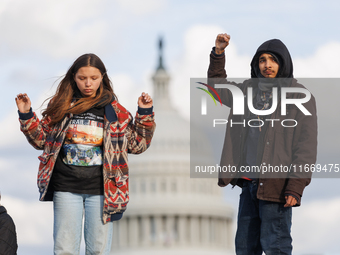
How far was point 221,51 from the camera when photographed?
21.3 feet

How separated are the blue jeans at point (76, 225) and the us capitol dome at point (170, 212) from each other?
71633 mm

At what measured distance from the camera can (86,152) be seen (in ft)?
19.2

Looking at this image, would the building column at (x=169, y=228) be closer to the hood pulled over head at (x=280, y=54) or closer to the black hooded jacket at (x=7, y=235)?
the black hooded jacket at (x=7, y=235)

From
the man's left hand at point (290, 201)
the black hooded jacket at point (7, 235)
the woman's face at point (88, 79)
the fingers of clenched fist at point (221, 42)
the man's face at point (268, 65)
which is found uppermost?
the fingers of clenched fist at point (221, 42)

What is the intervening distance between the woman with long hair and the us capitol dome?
71.5 metres

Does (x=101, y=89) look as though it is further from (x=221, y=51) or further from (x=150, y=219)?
(x=150, y=219)

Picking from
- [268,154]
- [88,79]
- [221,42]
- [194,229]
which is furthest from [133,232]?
[88,79]

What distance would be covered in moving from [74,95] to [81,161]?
0.61 meters

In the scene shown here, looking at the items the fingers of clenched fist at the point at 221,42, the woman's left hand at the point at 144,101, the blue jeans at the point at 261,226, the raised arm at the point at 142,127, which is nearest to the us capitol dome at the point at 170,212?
the fingers of clenched fist at the point at 221,42

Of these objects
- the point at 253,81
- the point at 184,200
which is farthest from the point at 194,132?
the point at 253,81

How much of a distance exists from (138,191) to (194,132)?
934cm

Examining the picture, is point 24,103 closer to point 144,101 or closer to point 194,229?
point 144,101

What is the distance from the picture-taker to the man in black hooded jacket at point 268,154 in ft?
19.7

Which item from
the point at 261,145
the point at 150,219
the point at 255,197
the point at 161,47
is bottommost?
the point at 150,219
